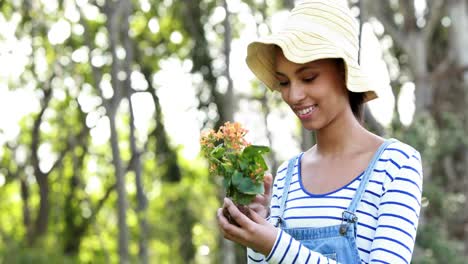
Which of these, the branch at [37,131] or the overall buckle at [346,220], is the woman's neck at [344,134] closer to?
the overall buckle at [346,220]

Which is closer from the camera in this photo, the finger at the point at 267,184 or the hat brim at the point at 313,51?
the hat brim at the point at 313,51

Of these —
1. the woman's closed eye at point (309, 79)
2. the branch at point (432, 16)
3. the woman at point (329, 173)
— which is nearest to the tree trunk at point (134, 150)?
the branch at point (432, 16)

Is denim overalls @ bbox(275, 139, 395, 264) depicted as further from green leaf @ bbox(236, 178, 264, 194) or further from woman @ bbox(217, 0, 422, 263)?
green leaf @ bbox(236, 178, 264, 194)

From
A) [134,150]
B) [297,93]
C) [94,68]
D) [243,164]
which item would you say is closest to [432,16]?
[134,150]

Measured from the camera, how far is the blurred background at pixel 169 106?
11.6m

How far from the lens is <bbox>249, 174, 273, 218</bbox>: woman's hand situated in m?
2.68

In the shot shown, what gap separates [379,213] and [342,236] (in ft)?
→ 0.37

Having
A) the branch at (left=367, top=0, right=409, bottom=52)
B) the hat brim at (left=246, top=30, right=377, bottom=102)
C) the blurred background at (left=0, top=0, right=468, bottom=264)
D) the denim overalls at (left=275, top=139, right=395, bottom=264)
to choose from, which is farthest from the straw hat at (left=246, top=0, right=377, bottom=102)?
the branch at (left=367, top=0, right=409, bottom=52)

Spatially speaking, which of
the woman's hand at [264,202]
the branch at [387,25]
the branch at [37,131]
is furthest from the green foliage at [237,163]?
the branch at [37,131]

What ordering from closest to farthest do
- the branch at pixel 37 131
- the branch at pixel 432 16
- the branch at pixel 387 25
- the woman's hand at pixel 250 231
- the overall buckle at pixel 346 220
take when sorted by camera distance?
the woman's hand at pixel 250 231 < the overall buckle at pixel 346 220 < the branch at pixel 432 16 < the branch at pixel 387 25 < the branch at pixel 37 131

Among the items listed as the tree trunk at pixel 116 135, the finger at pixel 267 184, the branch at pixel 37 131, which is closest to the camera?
the finger at pixel 267 184

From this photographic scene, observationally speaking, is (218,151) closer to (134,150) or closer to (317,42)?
(317,42)

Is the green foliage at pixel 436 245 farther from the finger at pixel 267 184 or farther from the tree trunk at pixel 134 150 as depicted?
the finger at pixel 267 184

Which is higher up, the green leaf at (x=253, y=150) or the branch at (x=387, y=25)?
the branch at (x=387, y=25)
